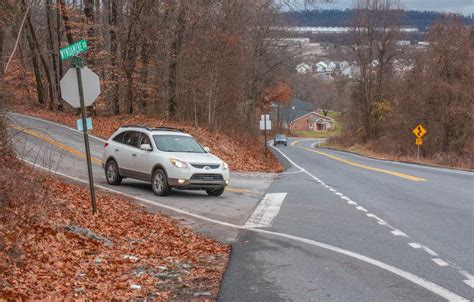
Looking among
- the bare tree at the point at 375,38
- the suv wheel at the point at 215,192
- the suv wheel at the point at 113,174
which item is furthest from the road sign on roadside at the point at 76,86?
the bare tree at the point at 375,38

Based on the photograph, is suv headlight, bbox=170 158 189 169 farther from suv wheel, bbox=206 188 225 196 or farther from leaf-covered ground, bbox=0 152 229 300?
leaf-covered ground, bbox=0 152 229 300

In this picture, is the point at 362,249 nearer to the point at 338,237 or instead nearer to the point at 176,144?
the point at 338,237

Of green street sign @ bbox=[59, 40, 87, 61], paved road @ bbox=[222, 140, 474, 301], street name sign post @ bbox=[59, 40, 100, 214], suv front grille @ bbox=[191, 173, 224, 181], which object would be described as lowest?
paved road @ bbox=[222, 140, 474, 301]

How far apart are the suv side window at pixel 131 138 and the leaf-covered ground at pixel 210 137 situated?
10822 mm

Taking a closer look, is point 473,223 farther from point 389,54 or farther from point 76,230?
point 389,54

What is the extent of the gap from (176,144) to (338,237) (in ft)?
25.2

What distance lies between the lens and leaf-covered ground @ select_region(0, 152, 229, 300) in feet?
21.1

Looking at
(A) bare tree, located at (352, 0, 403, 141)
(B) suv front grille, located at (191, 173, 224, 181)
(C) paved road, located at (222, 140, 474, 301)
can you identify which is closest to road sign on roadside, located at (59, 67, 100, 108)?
(C) paved road, located at (222, 140, 474, 301)

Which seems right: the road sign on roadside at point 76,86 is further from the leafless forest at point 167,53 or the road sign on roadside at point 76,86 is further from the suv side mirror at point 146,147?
the leafless forest at point 167,53

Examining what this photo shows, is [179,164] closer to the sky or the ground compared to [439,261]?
closer to the sky

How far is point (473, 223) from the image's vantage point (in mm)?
11109

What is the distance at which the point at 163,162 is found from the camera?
15.2m

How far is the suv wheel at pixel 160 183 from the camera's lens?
15.2m

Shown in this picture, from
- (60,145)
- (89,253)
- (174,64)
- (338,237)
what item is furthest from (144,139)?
(174,64)
